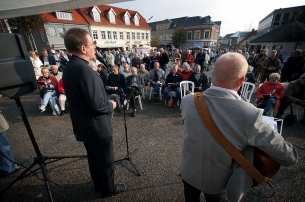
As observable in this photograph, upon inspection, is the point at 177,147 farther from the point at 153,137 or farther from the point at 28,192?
the point at 28,192

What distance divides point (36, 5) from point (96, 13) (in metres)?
27.9

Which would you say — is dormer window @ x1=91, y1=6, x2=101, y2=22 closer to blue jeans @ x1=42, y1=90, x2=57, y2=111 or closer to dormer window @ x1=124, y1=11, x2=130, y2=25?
dormer window @ x1=124, y1=11, x2=130, y2=25

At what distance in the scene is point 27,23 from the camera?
13.4 meters

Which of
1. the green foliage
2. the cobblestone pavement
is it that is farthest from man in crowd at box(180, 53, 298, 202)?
the green foliage

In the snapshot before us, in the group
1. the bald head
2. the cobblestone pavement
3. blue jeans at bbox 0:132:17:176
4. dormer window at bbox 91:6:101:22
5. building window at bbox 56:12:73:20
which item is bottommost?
the cobblestone pavement

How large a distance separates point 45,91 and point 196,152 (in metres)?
5.17

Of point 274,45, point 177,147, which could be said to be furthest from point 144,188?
point 274,45

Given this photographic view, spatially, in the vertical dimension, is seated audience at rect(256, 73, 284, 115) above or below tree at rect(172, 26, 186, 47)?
below

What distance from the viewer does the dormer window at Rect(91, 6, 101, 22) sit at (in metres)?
23.5

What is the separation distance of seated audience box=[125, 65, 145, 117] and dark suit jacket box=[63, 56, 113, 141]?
2.82 meters

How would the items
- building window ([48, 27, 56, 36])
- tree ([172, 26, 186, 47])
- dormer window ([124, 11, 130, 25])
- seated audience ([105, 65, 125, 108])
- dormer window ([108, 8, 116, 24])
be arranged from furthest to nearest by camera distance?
tree ([172, 26, 186, 47]), dormer window ([124, 11, 130, 25]), dormer window ([108, 8, 116, 24]), building window ([48, 27, 56, 36]), seated audience ([105, 65, 125, 108])

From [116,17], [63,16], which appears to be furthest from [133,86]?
[116,17]

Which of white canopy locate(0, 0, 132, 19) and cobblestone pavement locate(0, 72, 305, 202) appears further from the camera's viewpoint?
cobblestone pavement locate(0, 72, 305, 202)

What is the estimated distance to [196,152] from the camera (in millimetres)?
1011
